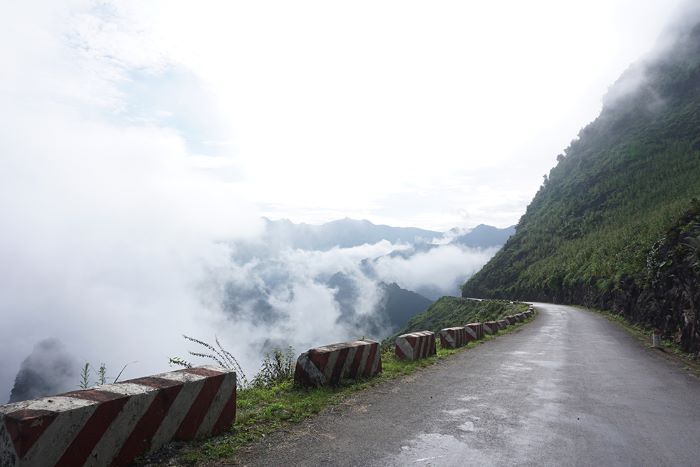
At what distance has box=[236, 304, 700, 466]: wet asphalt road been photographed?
14.2 ft

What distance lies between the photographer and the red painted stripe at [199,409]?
447 centimetres

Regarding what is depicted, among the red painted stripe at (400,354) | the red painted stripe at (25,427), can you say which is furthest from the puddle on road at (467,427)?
the red painted stripe at (400,354)

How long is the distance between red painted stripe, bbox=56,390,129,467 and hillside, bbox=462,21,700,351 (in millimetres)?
13605

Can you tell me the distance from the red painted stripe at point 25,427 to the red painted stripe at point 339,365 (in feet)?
15.6

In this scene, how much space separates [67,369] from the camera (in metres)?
155

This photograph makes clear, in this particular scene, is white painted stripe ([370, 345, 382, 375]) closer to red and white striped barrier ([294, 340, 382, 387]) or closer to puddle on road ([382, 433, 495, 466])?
red and white striped barrier ([294, 340, 382, 387])

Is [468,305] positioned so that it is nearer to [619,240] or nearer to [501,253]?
[619,240]

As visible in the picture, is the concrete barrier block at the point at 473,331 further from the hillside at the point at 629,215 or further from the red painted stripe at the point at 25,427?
the red painted stripe at the point at 25,427

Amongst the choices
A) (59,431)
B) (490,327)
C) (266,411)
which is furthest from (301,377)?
(490,327)

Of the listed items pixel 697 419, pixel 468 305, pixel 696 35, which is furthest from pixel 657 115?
pixel 697 419

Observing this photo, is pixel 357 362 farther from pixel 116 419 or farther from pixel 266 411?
pixel 116 419

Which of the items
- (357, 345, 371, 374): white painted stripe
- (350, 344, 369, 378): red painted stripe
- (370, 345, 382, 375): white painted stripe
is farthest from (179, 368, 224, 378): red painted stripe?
(370, 345, 382, 375): white painted stripe

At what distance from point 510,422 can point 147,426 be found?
14.2 ft

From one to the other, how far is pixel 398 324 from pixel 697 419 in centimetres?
16478
